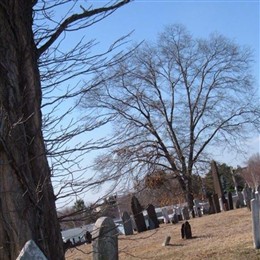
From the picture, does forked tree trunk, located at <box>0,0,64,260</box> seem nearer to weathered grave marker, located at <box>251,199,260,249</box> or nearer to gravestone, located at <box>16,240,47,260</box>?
gravestone, located at <box>16,240,47,260</box>

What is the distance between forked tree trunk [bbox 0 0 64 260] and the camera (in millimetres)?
4023

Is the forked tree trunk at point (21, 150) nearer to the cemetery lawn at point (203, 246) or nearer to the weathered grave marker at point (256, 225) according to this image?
the cemetery lawn at point (203, 246)

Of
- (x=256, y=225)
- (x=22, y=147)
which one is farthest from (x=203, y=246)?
(x=22, y=147)

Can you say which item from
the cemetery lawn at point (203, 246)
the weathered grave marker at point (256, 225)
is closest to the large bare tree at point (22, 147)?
the cemetery lawn at point (203, 246)

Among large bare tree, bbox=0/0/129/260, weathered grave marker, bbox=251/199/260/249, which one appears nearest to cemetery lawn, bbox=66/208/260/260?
weathered grave marker, bbox=251/199/260/249

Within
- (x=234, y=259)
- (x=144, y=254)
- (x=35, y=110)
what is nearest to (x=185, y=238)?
(x=144, y=254)

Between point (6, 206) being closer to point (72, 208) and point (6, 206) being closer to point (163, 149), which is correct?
point (72, 208)

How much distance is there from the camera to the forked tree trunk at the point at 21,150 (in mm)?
4023

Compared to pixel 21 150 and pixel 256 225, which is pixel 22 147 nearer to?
pixel 21 150

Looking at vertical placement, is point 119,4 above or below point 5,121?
above

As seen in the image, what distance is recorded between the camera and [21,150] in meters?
4.21

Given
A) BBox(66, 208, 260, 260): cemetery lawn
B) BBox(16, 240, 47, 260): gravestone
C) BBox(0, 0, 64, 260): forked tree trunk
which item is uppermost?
BBox(0, 0, 64, 260): forked tree trunk

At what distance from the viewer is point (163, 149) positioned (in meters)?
34.6

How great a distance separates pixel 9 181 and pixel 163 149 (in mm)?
30687
